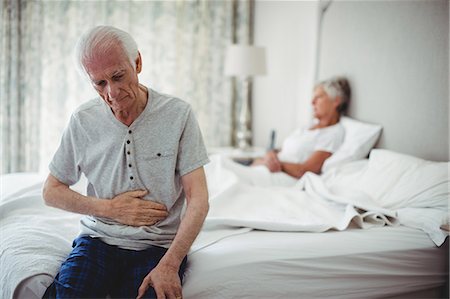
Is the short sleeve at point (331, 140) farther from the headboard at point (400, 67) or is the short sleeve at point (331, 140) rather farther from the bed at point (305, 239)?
the bed at point (305, 239)

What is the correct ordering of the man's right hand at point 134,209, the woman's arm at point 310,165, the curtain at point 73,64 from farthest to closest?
the curtain at point 73,64 < the woman's arm at point 310,165 < the man's right hand at point 134,209

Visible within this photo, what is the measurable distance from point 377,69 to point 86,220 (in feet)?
5.63

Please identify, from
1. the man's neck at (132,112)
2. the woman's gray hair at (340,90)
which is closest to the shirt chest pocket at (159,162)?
the man's neck at (132,112)

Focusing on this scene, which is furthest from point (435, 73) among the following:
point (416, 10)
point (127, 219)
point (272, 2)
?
point (272, 2)

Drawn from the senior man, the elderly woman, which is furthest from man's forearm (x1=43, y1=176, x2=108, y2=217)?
the elderly woman

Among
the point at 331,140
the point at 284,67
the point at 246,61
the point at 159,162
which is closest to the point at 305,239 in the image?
the point at 159,162

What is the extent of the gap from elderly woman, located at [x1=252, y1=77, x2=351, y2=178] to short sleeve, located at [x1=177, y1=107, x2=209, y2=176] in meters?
1.37

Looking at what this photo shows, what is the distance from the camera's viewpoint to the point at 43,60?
371 cm

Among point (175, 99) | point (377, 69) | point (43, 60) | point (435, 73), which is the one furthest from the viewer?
point (43, 60)

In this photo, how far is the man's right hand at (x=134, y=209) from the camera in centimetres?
132

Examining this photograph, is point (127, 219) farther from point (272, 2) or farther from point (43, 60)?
point (272, 2)

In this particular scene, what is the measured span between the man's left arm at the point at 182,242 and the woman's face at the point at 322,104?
1615 mm

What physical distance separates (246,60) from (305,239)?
7.55 feet

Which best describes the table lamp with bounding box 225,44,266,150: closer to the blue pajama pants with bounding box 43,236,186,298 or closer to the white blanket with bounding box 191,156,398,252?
the white blanket with bounding box 191,156,398,252
